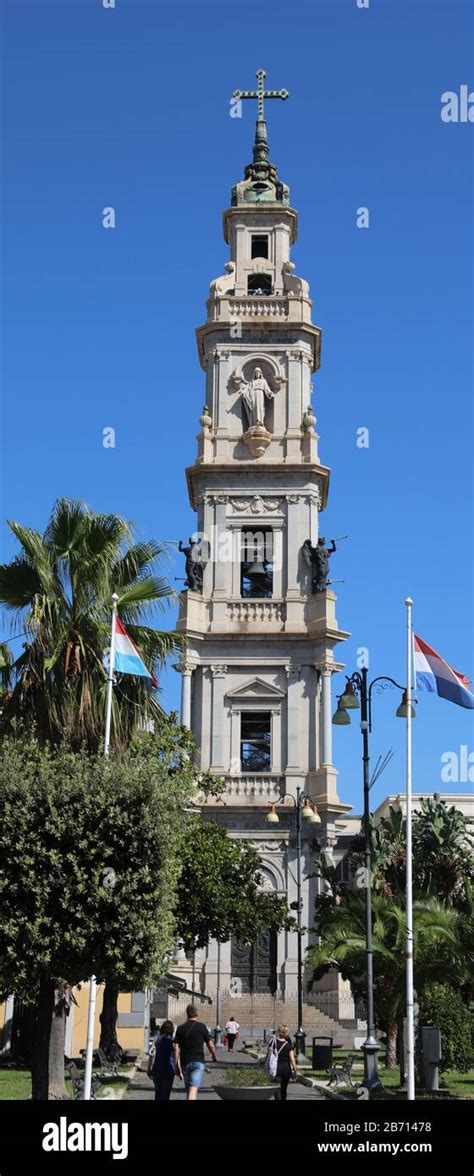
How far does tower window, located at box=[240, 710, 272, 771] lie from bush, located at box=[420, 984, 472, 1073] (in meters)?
25.5

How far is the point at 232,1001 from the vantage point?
48.7m

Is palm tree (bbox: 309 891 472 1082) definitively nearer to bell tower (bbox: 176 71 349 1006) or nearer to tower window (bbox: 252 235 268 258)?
bell tower (bbox: 176 71 349 1006)

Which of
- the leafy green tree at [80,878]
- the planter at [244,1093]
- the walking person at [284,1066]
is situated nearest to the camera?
the leafy green tree at [80,878]

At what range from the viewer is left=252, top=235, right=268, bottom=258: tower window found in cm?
6122

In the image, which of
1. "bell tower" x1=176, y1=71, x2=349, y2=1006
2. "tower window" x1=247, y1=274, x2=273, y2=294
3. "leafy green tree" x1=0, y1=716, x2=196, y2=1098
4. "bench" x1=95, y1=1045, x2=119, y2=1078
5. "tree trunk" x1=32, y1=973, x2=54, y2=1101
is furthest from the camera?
"tower window" x1=247, y1=274, x2=273, y2=294

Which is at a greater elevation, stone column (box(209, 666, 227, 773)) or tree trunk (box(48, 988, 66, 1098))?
stone column (box(209, 666, 227, 773))

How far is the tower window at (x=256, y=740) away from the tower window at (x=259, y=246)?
851 inches

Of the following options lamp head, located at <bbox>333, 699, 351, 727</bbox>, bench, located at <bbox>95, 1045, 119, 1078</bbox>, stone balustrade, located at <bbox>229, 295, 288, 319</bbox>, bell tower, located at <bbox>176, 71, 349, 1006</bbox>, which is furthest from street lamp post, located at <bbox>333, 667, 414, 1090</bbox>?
stone balustrade, located at <bbox>229, 295, 288, 319</bbox>

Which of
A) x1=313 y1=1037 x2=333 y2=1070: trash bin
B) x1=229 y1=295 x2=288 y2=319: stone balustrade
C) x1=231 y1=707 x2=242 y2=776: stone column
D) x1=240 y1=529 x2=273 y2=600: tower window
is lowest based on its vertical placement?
x1=313 y1=1037 x2=333 y2=1070: trash bin

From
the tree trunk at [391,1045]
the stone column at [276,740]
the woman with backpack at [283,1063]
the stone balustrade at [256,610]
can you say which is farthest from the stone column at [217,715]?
the woman with backpack at [283,1063]

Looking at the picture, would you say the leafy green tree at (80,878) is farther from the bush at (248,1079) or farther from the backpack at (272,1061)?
the backpack at (272,1061)

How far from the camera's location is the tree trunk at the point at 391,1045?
3516cm

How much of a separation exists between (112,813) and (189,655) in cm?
3355

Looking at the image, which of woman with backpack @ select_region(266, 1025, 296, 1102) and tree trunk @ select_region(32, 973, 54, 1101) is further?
woman with backpack @ select_region(266, 1025, 296, 1102)
